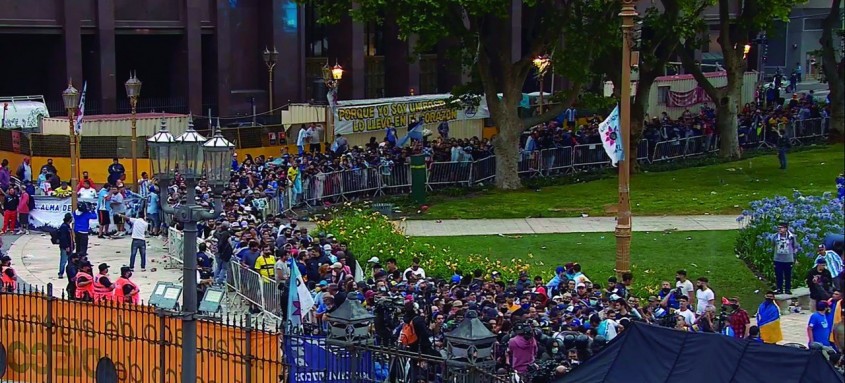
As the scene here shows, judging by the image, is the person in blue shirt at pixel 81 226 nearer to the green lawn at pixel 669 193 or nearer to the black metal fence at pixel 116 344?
the green lawn at pixel 669 193

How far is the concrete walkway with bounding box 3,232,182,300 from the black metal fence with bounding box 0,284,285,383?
7003mm

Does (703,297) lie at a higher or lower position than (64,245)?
higher

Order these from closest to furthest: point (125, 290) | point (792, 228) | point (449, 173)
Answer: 1. point (125, 290)
2. point (792, 228)
3. point (449, 173)

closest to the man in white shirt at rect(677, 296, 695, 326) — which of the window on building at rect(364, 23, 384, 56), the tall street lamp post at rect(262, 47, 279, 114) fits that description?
the tall street lamp post at rect(262, 47, 279, 114)

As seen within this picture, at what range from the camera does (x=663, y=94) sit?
172 ft

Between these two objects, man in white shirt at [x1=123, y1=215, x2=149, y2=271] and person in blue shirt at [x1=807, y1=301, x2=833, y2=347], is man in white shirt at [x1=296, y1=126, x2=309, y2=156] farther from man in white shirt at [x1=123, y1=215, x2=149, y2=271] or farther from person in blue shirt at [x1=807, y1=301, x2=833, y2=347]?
person in blue shirt at [x1=807, y1=301, x2=833, y2=347]

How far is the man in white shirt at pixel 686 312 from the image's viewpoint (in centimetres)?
1847

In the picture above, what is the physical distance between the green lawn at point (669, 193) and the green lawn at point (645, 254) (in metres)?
3.47

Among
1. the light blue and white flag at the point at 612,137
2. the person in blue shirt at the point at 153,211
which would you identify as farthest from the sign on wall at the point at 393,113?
the light blue and white flag at the point at 612,137

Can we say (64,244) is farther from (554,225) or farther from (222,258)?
(554,225)

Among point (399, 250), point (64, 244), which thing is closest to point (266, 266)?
point (399, 250)

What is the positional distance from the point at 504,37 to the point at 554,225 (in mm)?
7330

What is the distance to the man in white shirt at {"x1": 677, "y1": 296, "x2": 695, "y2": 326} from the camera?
18.5 meters

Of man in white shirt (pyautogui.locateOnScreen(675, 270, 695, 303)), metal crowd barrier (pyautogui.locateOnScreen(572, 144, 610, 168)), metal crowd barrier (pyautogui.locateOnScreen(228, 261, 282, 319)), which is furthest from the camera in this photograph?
metal crowd barrier (pyautogui.locateOnScreen(572, 144, 610, 168))
